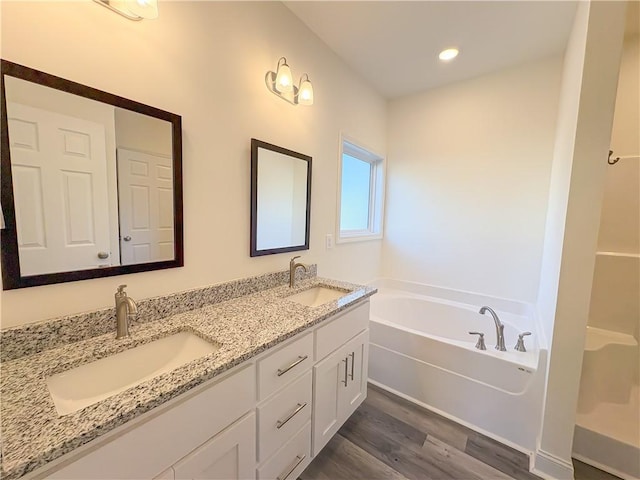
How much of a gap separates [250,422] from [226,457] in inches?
4.7

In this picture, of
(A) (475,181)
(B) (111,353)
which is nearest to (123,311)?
(B) (111,353)

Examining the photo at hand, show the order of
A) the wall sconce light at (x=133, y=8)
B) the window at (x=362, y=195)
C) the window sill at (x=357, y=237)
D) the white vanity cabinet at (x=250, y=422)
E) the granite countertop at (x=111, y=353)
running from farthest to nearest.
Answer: the window at (x=362, y=195) → the window sill at (x=357, y=237) → the wall sconce light at (x=133, y=8) → the white vanity cabinet at (x=250, y=422) → the granite countertop at (x=111, y=353)

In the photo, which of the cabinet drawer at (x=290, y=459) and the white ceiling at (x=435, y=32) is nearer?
the cabinet drawer at (x=290, y=459)

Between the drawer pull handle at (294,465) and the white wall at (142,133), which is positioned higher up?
the white wall at (142,133)

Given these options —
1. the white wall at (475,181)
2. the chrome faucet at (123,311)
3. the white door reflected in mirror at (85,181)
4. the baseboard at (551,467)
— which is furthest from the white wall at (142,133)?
the baseboard at (551,467)

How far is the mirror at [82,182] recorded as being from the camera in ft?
2.61

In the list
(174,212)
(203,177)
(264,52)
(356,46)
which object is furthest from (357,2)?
(174,212)

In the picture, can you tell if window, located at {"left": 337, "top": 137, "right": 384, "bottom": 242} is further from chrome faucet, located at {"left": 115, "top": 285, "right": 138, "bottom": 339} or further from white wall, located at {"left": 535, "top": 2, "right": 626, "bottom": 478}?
chrome faucet, located at {"left": 115, "top": 285, "right": 138, "bottom": 339}

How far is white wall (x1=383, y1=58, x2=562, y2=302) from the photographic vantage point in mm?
2143

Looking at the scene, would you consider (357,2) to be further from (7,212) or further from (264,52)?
(7,212)

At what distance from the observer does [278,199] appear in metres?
1.68

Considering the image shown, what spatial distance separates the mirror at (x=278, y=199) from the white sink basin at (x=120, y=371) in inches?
24.6

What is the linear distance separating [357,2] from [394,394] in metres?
2.61

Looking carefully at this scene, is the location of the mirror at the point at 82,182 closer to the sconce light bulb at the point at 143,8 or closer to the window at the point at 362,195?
the sconce light bulb at the point at 143,8
